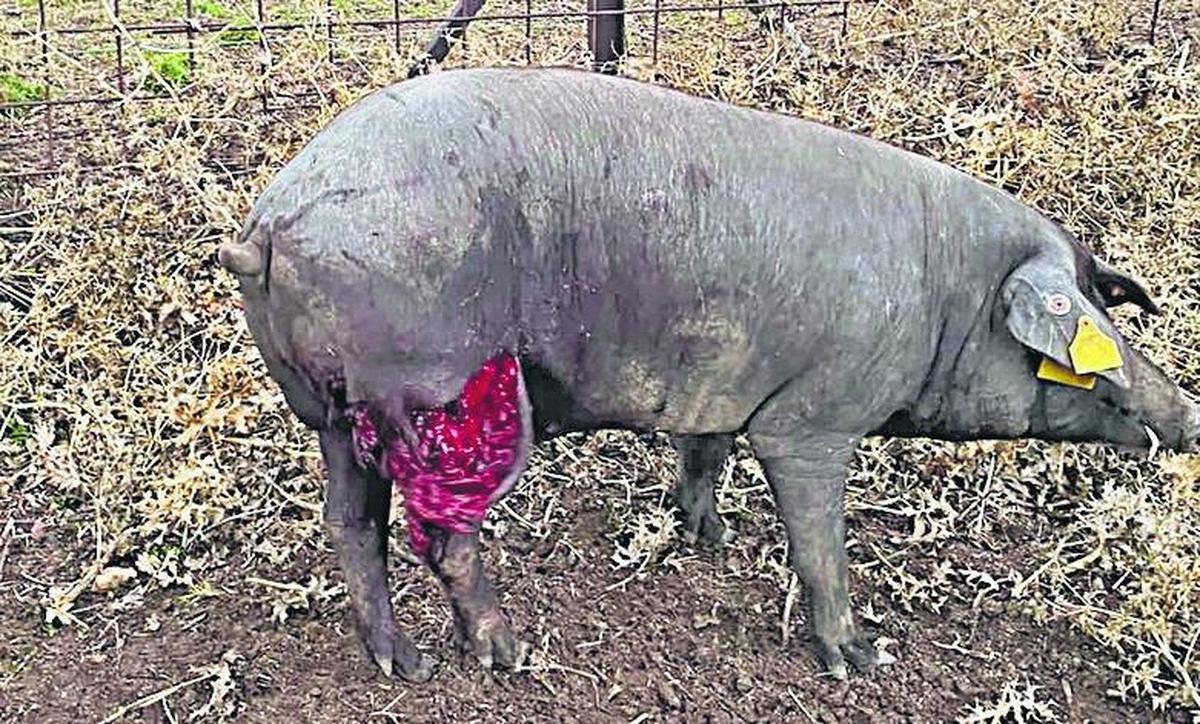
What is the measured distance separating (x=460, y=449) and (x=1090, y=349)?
141cm

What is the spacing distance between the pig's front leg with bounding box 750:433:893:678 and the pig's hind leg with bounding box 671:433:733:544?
53 centimetres

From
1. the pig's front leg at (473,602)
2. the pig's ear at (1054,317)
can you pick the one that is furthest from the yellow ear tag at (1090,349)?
the pig's front leg at (473,602)

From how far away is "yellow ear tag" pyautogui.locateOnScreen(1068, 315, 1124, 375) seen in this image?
3.36 metres

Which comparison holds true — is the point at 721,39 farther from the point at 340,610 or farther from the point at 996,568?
the point at 340,610

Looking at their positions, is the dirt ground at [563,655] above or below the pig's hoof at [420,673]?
below

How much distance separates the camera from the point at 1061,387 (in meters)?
3.64

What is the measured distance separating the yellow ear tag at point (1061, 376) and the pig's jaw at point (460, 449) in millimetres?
1259

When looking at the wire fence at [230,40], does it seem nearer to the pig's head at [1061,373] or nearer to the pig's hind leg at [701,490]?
the pig's hind leg at [701,490]

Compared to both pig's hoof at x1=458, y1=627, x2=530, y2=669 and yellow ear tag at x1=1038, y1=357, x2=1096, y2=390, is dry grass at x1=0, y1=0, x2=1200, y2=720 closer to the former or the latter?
pig's hoof at x1=458, y1=627, x2=530, y2=669

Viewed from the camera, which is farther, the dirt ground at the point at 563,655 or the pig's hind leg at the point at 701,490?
the pig's hind leg at the point at 701,490

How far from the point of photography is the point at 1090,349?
11.0ft

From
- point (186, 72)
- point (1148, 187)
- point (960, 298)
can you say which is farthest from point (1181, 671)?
point (186, 72)

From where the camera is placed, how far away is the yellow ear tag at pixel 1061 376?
11.6 ft

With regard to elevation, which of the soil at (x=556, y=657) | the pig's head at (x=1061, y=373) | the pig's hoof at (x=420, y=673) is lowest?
the soil at (x=556, y=657)
